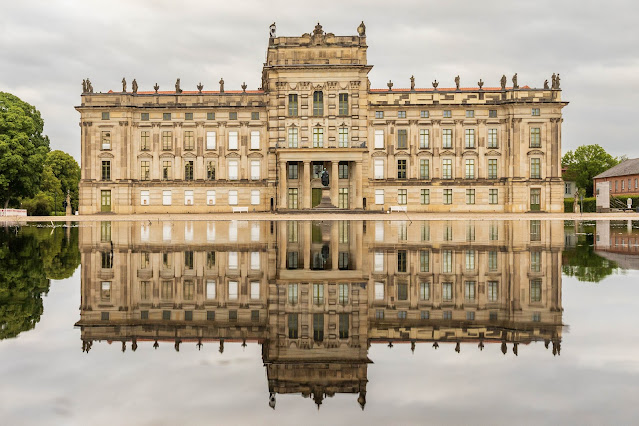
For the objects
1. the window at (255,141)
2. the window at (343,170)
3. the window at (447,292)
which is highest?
the window at (255,141)

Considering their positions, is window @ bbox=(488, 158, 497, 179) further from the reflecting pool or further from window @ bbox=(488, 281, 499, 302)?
window @ bbox=(488, 281, 499, 302)

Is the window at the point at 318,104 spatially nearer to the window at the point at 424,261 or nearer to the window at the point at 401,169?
the window at the point at 401,169

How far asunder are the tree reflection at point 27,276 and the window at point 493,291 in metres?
6.21

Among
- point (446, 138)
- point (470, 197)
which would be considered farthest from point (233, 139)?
point (470, 197)

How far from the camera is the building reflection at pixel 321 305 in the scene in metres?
5.92

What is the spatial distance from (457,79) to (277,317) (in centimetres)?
6535

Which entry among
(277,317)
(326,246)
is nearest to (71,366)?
(277,317)

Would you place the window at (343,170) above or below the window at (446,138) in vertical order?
below

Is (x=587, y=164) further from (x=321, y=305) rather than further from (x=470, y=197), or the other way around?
(x=321, y=305)

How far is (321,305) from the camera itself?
8.29 m

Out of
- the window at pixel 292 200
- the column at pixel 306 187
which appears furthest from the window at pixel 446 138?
the window at pixel 292 200

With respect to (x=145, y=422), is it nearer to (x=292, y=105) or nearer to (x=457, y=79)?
(x=292, y=105)

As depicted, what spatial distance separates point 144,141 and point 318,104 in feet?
66.1

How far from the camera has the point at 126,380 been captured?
15.9 ft
